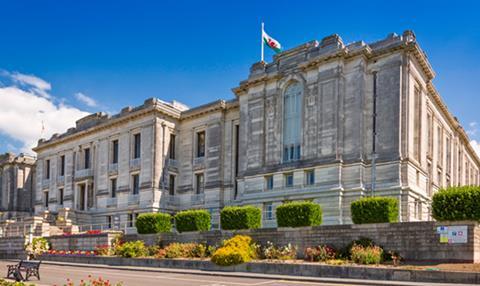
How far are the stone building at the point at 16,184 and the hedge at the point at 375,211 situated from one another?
60.3 meters

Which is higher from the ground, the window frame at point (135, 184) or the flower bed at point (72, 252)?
the window frame at point (135, 184)

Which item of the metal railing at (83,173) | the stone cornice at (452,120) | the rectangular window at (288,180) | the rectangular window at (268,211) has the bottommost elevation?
the rectangular window at (268,211)

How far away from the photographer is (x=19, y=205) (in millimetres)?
74625

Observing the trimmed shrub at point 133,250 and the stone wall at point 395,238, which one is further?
the trimmed shrub at point 133,250

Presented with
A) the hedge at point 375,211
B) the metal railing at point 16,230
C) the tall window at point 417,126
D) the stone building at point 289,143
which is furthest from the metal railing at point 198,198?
the hedge at point 375,211

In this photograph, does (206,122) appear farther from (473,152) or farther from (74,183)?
(473,152)

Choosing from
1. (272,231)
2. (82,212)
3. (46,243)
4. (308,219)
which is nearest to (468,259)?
(308,219)

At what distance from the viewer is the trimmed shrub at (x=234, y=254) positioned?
26.0 meters

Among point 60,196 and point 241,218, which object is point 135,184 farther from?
point 241,218

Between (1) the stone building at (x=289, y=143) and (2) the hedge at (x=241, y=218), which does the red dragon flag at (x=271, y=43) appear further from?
(2) the hedge at (x=241, y=218)

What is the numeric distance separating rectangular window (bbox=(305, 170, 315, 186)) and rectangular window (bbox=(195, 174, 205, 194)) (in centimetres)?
1454

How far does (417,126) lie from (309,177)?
9.35 metres

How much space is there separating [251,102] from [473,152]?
39.3 metres

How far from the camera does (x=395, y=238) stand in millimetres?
24344
